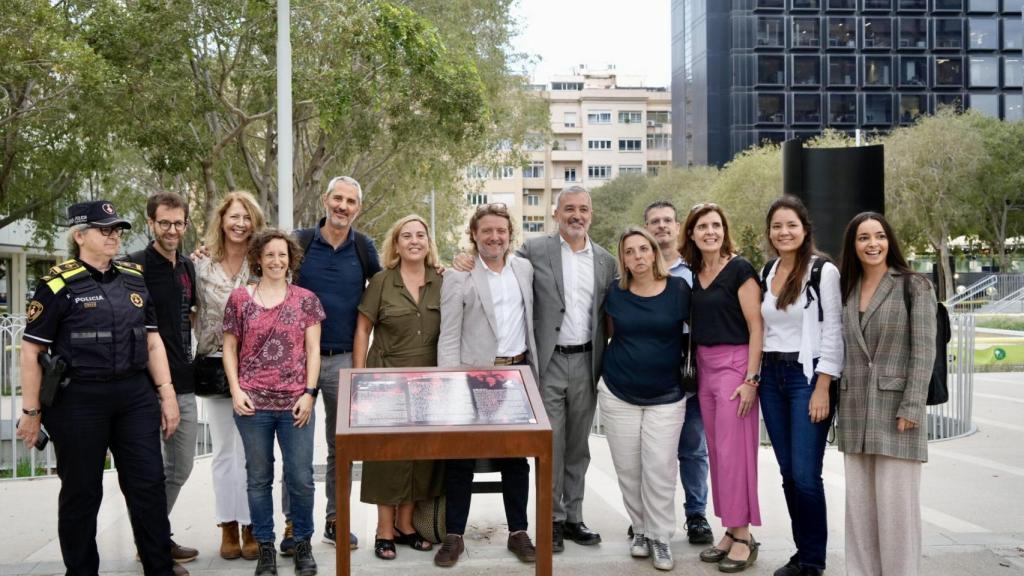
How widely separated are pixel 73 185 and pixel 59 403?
1994 centimetres

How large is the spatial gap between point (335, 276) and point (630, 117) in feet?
285

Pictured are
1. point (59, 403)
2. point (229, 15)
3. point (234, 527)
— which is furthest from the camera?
point (229, 15)

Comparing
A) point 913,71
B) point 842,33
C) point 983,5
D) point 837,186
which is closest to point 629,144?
point 842,33

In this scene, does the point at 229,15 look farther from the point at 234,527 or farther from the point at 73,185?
the point at 234,527

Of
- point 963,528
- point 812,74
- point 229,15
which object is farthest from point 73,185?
point 812,74

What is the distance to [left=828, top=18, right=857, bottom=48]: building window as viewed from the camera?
69250 millimetres

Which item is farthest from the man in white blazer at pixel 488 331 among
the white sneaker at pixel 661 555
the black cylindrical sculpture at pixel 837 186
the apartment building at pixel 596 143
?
the apartment building at pixel 596 143

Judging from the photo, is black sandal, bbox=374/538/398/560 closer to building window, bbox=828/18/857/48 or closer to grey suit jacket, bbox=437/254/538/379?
grey suit jacket, bbox=437/254/538/379

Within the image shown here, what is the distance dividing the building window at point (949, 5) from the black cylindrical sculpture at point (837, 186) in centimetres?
A: 6874

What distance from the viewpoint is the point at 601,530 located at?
653cm

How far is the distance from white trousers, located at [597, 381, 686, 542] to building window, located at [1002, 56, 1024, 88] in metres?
73.9

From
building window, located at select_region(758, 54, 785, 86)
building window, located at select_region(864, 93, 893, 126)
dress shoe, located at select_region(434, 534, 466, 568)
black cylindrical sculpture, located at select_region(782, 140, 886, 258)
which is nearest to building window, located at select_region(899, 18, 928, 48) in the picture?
building window, located at select_region(864, 93, 893, 126)

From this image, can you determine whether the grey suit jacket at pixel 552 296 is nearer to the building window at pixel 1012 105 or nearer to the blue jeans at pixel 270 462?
the blue jeans at pixel 270 462

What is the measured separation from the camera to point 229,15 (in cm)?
1585
